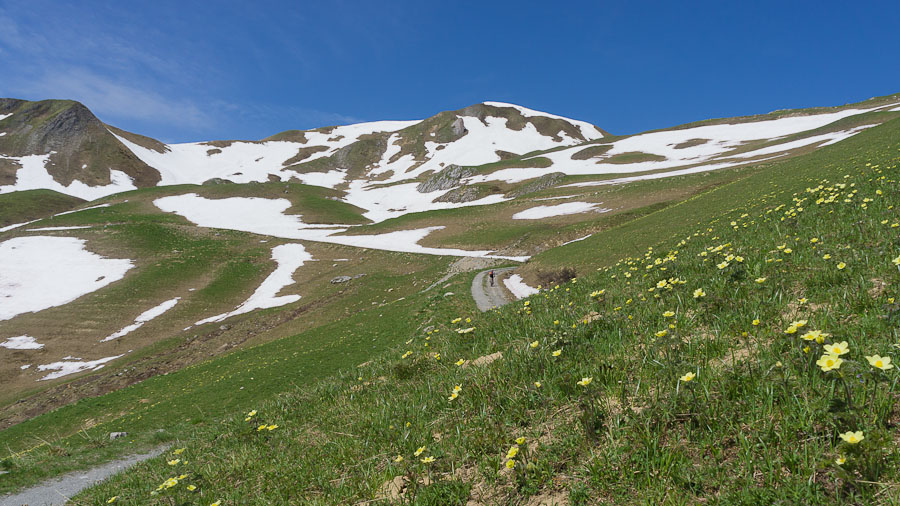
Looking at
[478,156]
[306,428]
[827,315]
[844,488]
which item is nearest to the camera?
[844,488]

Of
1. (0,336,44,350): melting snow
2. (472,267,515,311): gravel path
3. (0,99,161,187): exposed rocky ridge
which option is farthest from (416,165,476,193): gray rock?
(0,99,161,187): exposed rocky ridge

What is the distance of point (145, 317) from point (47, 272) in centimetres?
2149

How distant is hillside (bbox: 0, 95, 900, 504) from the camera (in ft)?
13.7

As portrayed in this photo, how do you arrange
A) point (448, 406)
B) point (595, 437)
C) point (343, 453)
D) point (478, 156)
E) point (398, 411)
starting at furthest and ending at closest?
1. point (478, 156)
2. point (398, 411)
3. point (448, 406)
4. point (343, 453)
5. point (595, 437)

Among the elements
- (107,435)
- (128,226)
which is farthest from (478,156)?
(107,435)

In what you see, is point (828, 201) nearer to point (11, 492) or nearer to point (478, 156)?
point (11, 492)

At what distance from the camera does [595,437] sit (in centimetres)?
341

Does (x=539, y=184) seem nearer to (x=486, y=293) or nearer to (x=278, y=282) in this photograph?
(x=278, y=282)

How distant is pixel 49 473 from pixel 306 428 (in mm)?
12131

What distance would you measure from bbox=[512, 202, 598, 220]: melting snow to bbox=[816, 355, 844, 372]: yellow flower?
2212 inches

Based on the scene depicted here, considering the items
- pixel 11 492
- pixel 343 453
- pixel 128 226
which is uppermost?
pixel 128 226

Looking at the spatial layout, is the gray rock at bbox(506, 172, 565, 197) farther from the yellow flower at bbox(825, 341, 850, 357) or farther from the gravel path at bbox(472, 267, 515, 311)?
the yellow flower at bbox(825, 341, 850, 357)

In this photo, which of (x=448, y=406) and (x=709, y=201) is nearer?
(x=448, y=406)

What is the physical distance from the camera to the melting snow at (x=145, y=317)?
116 feet
